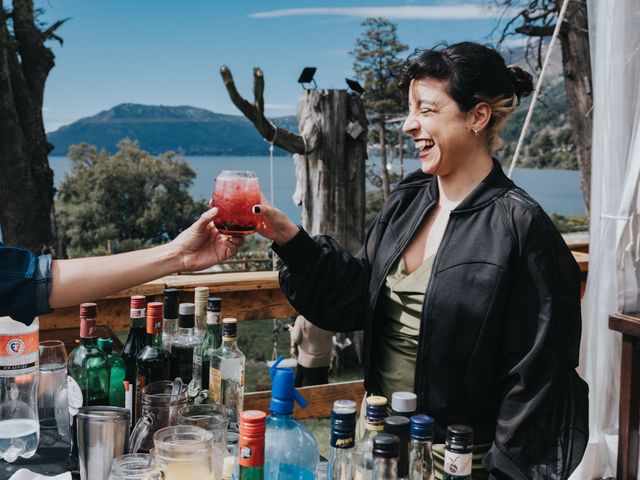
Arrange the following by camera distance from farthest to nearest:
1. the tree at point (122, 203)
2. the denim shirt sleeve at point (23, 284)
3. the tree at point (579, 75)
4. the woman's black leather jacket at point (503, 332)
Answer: the tree at point (122, 203)
the tree at point (579, 75)
the woman's black leather jacket at point (503, 332)
the denim shirt sleeve at point (23, 284)

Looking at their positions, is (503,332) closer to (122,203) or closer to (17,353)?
(17,353)

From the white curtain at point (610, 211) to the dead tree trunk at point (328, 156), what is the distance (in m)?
2.02

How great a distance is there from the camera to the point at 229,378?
1.64 meters

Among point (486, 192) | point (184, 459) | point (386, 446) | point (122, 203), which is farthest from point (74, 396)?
point (122, 203)

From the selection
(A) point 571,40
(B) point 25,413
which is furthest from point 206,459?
(A) point 571,40

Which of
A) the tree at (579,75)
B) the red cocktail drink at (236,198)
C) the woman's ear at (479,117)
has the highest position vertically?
the tree at (579,75)

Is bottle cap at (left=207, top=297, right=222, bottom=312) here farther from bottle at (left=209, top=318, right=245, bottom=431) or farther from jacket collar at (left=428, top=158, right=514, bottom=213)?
jacket collar at (left=428, top=158, right=514, bottom=213)

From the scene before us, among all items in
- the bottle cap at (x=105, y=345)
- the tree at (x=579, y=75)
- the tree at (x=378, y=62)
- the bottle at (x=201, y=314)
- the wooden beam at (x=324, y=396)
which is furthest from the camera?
the tree at (x=378, y=62)

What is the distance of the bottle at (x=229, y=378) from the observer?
1.63m

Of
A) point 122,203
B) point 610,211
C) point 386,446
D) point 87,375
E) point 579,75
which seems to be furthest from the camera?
point 122,203

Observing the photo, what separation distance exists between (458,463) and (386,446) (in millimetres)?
141

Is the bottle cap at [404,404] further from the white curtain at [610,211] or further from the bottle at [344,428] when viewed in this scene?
the white curtain at [610,211]

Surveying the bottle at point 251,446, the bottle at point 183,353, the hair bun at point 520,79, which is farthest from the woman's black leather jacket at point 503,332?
the bottle at point 251,446

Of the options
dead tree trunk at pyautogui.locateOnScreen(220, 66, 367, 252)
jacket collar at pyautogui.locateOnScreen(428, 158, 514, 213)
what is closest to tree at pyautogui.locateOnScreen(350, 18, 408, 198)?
dead tree trunk at pyautogui.locateOnScreen(220, 66, 367, 252)
